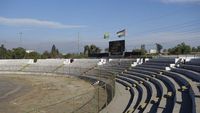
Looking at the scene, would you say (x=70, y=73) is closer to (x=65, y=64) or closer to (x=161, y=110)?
(x=65, y=64)

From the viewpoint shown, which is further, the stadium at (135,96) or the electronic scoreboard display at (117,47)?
the electronic scoreboard display at (117,47)

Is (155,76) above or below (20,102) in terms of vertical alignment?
above

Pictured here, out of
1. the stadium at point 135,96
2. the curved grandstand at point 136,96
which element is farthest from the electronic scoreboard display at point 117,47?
the stadium at point 135,96

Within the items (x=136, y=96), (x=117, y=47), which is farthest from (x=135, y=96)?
(x=117, y=47)

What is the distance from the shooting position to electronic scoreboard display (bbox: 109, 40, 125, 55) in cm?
5242

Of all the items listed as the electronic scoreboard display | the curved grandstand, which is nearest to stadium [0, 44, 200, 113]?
the curved grandstand

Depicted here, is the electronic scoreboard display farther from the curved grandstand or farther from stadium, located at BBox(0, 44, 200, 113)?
stadium, located at BBox(0, 44, 200, 113)

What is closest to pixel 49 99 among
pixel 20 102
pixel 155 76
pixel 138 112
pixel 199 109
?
pixel 20 102

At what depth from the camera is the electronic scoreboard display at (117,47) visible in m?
52.4

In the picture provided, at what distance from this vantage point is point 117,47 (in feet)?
176

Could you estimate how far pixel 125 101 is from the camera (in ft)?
69.8

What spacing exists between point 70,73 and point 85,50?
5495 centimetres

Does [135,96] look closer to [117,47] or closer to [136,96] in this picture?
[136,96]

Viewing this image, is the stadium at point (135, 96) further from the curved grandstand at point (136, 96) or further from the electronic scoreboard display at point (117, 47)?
the electronic scoreboard display at point (117, 47)
